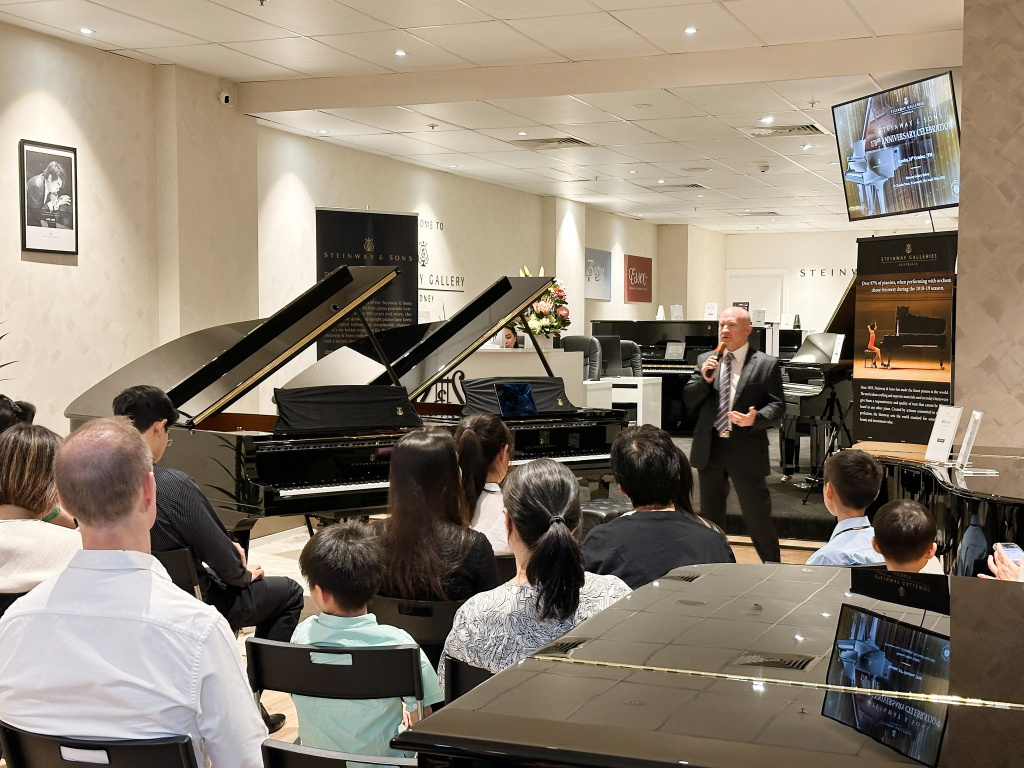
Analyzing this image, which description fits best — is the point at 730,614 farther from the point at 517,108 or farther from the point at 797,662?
the point at 517,108

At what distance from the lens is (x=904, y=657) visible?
1.10 m

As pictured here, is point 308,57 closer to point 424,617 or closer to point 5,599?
point 5,599

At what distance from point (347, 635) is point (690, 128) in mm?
7335

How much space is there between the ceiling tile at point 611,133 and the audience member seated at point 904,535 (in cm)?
627

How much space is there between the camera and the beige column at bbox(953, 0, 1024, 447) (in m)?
5.36

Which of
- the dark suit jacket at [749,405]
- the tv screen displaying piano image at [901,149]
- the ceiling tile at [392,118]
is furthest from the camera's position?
the ceiling tile at [392,118]

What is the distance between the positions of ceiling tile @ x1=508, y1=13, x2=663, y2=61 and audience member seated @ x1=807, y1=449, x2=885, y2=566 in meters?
3.61

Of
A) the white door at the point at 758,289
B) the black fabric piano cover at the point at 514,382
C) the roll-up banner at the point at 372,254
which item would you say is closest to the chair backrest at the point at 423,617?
the black fabric piano cover at the point at 514,382

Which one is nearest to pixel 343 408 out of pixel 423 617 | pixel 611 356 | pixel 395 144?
pixel 423 617

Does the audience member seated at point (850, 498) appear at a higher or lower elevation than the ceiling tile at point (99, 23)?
lower

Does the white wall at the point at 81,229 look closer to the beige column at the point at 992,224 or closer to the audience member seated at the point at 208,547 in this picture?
the audience member seated at the point at 208,547

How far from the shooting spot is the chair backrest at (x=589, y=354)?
38.0 feet

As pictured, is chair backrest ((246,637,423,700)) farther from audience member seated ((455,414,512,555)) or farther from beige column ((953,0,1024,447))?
beige column ((953,0,1024,447))

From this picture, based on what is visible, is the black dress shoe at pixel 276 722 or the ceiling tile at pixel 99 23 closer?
the black dress shoe at pixel 276 722
